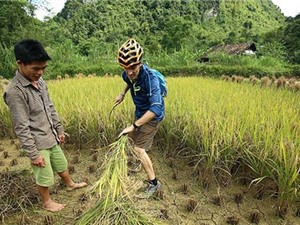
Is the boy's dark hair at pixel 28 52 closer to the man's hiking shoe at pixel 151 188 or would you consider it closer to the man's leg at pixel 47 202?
the man's leg at pixel 47 202

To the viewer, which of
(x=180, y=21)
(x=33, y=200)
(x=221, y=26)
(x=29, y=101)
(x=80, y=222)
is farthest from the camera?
(x=221, y=26)

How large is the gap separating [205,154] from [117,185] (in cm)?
103

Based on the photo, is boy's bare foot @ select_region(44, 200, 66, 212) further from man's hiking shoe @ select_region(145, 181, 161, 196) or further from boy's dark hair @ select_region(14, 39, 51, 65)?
boy's dark hair @ select_region(14, 39, 51, 65)

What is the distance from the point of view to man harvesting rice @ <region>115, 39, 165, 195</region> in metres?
2.05

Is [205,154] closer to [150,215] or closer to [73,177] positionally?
[150,215]

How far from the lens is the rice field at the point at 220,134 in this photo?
7.34 ft

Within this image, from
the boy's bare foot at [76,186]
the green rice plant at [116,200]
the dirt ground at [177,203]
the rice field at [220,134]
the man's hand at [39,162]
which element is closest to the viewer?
the green rice plant at [116,200]

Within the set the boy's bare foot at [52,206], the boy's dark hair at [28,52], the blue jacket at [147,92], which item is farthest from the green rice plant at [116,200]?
the boy's dark hair at [28,52]

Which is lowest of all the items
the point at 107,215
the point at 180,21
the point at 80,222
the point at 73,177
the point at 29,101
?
the point at 73,177

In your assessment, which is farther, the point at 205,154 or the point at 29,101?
the point at 205,154

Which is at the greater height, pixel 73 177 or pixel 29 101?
pixel 29 101

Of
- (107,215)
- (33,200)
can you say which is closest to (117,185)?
(107,215)

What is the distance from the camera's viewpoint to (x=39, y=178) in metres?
2.14

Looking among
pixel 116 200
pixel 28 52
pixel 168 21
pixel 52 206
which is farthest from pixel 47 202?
pixel 168 21
